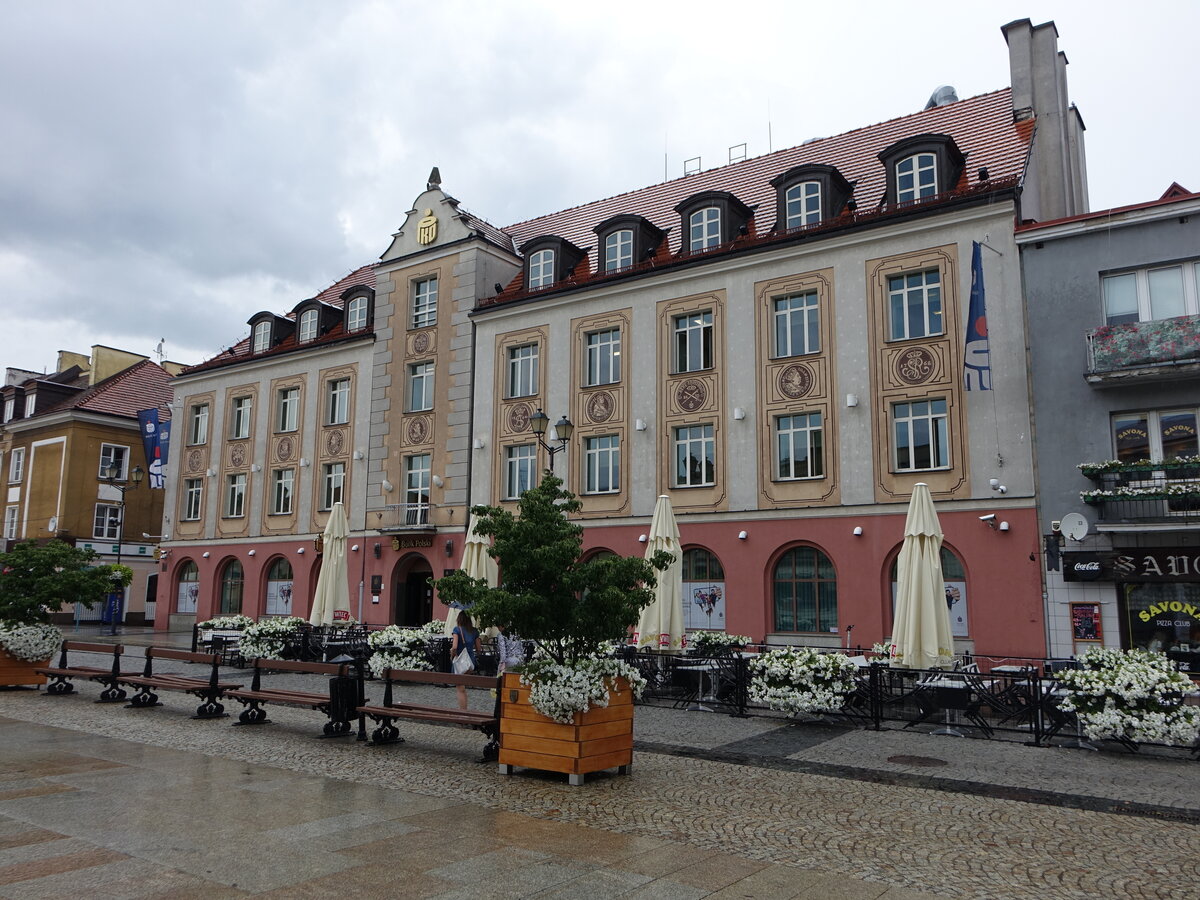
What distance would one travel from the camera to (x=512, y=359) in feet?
95.0

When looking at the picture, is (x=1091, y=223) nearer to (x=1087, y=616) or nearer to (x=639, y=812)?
(x=1087, y=616)

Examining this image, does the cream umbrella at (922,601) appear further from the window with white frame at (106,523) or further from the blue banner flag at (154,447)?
the window with white frame at (106,523)

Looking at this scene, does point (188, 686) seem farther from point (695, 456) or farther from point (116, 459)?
point (116, 459)

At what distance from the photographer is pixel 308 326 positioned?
35.2 metres

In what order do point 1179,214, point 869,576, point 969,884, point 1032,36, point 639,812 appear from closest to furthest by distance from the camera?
point 969,884, point 639,812, point 1179,214, point 869,576, point 1032,36

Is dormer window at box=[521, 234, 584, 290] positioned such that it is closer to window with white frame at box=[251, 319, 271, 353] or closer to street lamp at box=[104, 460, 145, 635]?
window with white frame at box=[251, 319, 271, 353]

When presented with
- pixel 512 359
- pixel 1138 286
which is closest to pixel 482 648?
pixel 512 359

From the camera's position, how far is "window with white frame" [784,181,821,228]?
24.1 m

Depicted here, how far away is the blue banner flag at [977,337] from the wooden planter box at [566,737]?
44.4ft

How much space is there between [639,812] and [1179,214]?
17501mm

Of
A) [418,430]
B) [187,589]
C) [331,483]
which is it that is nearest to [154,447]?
[187,589]

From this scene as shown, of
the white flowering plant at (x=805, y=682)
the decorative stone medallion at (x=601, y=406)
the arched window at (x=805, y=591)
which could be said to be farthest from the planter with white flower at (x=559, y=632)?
the decorative stone medallion at (x=601, y=406)

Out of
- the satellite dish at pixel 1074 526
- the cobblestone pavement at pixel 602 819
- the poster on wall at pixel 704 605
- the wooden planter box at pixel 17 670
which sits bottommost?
the cobblestone pavement at pixel 602 819

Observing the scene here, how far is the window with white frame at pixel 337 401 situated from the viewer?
32875 millimetres
